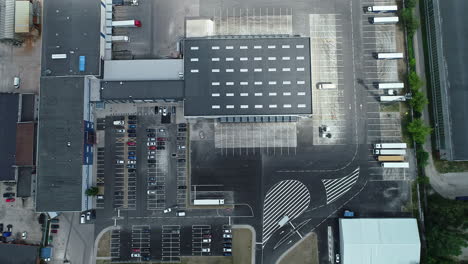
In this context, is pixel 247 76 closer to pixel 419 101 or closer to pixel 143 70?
pixel 143 70

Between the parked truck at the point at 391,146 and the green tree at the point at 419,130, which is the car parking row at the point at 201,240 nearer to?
the parked truck at the point at 391,146

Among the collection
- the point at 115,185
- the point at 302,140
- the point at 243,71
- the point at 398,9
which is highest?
the point at 398,9

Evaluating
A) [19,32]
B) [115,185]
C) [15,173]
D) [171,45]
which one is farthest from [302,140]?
[19,32]

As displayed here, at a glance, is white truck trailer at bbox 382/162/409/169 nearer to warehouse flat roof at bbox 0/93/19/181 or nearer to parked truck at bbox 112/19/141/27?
parked truck at bbox 112/19/141/27

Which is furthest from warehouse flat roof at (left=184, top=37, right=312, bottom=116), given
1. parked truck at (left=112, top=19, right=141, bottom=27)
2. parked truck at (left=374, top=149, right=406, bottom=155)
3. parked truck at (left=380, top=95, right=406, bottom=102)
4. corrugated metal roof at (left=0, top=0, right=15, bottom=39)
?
corrugated metal roof at (left=0, top=0, right=15, bottom=39)

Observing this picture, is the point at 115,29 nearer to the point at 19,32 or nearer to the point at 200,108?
the point at 19,32

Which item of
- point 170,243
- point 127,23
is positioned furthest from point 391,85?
point 127,23

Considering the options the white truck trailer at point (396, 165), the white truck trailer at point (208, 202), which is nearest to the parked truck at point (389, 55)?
the white truck trailer at point (396, 165)
